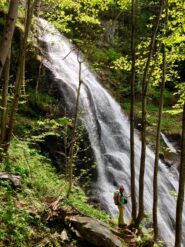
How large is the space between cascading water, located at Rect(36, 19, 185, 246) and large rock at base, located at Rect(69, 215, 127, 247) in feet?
17.1

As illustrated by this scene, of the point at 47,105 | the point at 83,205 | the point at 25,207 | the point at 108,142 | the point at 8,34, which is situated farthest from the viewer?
the point at 108,142

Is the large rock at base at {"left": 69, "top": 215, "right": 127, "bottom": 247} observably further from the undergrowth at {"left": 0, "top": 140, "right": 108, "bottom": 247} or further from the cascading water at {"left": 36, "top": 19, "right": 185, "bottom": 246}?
the cascading water at {"left": 36, "top": 19, "right": 185, "bottom": 246}

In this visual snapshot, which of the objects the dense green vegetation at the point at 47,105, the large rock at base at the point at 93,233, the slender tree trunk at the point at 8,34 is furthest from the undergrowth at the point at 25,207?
the slender tree trunk at the point at 8,34

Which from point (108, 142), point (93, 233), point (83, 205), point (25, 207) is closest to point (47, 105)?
point (108, 142)

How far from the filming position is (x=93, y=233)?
8242 millimetres

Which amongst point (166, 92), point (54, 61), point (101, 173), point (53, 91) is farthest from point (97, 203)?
point (166, 92)

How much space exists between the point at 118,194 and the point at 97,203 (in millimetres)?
2961

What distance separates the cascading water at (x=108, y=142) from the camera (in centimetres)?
1516

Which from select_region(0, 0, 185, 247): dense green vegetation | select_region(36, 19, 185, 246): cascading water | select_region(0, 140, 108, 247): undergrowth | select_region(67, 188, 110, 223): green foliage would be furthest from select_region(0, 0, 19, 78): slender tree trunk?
select_region(36, 19, 185, 246): cascading water

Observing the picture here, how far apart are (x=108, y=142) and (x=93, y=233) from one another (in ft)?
30.8

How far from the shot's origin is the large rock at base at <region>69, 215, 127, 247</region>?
8.23m

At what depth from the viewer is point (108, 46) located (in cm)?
2889

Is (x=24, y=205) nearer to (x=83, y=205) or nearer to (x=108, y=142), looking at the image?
(x=83, y=205)

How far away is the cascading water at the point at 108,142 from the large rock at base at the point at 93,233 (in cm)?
522
